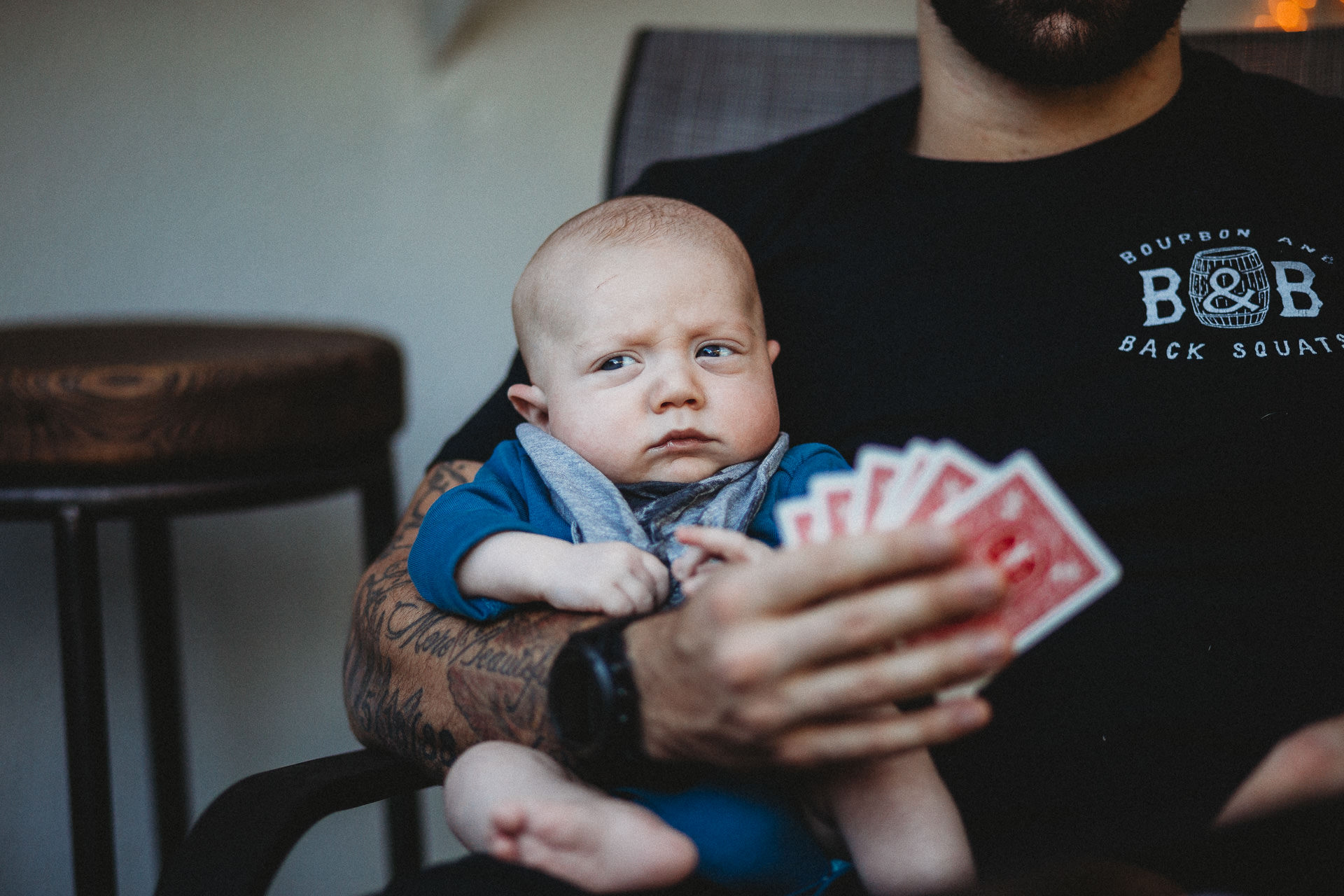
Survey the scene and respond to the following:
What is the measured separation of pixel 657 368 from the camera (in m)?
0.95

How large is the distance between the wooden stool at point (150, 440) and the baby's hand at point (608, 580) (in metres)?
0.57

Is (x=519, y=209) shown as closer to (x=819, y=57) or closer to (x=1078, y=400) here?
(x=819, y=57)

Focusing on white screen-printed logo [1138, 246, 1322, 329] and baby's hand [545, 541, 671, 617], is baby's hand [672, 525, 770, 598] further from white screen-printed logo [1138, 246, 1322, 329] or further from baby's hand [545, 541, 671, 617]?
white screen-printed logo [1138, 246, 1322, 329]

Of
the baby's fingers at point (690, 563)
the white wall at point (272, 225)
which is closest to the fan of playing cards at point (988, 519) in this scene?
the baby's fingers at point (690, 563)

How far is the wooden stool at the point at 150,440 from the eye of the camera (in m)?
1.16

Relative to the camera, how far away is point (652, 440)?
934mm

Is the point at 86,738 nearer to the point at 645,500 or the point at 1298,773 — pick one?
the point at 645,500

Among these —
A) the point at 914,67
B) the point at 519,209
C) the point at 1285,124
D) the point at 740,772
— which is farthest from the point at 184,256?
the point at 1285,124

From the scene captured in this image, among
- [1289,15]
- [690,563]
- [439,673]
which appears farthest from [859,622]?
[1289,15]

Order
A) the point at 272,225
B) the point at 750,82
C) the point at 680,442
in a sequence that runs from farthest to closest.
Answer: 1. the point at 272,225
2. the point at 750,82
3. the point at 680,442

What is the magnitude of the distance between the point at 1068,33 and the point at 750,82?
1.80ft

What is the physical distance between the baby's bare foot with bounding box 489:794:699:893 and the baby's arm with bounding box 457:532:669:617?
6.6 inches

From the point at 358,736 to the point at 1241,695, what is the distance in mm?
852

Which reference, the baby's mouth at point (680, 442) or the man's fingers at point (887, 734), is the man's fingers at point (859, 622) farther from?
the baby's mouth at point (680, 442)
